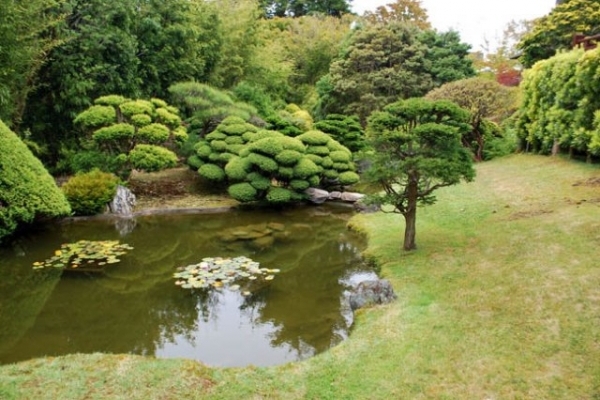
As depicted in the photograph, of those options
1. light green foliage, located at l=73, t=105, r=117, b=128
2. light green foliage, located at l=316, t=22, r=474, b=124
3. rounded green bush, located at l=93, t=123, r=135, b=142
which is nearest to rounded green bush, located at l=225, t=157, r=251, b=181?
rounded green bush, located at l=93, t=123, r=135, b=142

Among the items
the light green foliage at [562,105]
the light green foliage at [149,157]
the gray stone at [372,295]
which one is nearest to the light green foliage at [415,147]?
the gray stone at [372,295]

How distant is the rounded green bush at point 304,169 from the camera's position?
12750 mm

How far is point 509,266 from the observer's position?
6609mm

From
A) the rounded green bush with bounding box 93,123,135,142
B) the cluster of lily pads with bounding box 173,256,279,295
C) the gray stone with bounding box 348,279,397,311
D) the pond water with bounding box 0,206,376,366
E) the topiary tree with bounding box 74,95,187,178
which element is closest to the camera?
the pond water with bounding box 0,206,376,366

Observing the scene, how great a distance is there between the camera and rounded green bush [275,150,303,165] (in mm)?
12648

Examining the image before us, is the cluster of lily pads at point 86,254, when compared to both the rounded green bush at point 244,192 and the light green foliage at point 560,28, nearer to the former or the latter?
the rounded green bush at point 244,192

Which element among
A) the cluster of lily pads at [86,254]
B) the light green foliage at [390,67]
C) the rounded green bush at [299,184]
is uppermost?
the light green foliage at [390,67]

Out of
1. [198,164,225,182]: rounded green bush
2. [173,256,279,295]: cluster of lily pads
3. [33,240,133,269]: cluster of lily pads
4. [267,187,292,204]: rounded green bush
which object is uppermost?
[198,164,225,182]: rounded green bush

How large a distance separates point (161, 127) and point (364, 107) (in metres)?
11.9

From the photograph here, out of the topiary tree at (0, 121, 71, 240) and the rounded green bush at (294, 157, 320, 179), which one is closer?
the topiary tree at (0, 121, 71, 240)

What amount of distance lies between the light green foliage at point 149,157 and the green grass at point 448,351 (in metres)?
8.42

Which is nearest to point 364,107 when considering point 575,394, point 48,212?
point 48,212

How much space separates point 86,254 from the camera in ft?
28.9

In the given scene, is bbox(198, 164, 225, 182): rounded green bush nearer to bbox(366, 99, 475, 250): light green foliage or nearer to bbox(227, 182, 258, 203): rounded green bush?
bbox(227, 182, 258, 203): rounded green bush
